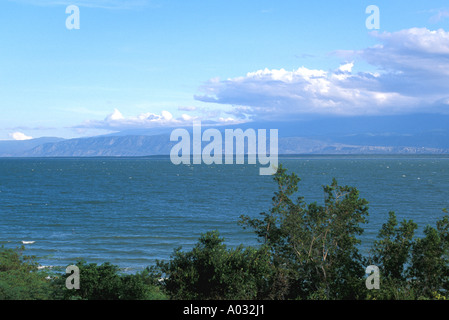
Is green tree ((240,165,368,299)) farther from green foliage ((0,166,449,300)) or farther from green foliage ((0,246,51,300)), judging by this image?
green foliage ((0,246,51,300))

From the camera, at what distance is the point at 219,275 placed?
20547mm

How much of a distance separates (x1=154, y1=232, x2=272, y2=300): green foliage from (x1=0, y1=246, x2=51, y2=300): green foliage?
17.7 feet

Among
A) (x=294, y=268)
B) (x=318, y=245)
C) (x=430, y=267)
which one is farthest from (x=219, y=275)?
(x=430, y=267)

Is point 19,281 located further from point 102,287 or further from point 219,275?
point 219,275

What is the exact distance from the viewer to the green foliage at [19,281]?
798 inches

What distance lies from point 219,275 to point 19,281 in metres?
11.8

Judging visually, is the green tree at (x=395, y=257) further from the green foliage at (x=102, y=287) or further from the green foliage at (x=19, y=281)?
the green foliage at (x=19, y=281)

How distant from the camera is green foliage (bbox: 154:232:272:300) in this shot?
66.2 ft

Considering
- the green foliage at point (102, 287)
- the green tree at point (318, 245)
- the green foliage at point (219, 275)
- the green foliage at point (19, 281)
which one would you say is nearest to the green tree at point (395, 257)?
the green tree at point (318, 245)

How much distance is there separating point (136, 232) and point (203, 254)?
119 ft

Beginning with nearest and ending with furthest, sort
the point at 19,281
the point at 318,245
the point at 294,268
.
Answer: the point at 294,268
the point at 318,245
the point at 19,281

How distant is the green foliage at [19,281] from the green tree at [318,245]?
10.3m
